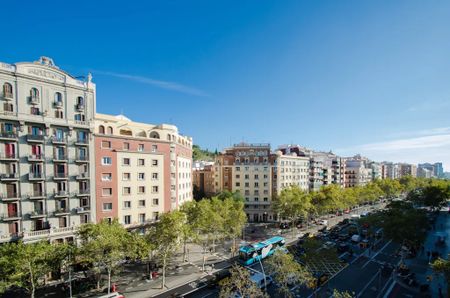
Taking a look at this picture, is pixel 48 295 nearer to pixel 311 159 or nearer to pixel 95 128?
pixel 95 128

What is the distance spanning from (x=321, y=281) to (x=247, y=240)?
1018 inches

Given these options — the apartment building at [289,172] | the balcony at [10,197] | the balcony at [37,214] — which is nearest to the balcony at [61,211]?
the balcony at [37,214]

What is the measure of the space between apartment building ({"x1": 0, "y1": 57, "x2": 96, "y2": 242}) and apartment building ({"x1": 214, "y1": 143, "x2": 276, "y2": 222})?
49576 millimetres

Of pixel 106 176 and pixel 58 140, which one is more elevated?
pixel 58 140

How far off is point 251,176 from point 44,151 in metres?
59.6

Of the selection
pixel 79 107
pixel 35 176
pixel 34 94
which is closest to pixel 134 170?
pixel 79 107

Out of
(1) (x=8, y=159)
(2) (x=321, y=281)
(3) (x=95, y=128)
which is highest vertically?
(3) (x=95, y=128)

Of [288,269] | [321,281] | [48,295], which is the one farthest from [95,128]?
[321,281]

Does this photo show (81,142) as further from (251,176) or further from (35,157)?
(251,176)

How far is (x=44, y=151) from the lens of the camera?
3712cm

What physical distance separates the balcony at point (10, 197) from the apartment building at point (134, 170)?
11.3 metres

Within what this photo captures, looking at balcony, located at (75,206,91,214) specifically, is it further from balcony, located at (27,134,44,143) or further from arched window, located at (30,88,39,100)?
arched window, located at (30,88,39,100)

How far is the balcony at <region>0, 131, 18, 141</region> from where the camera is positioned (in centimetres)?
3388

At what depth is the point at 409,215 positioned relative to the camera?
128 ft
